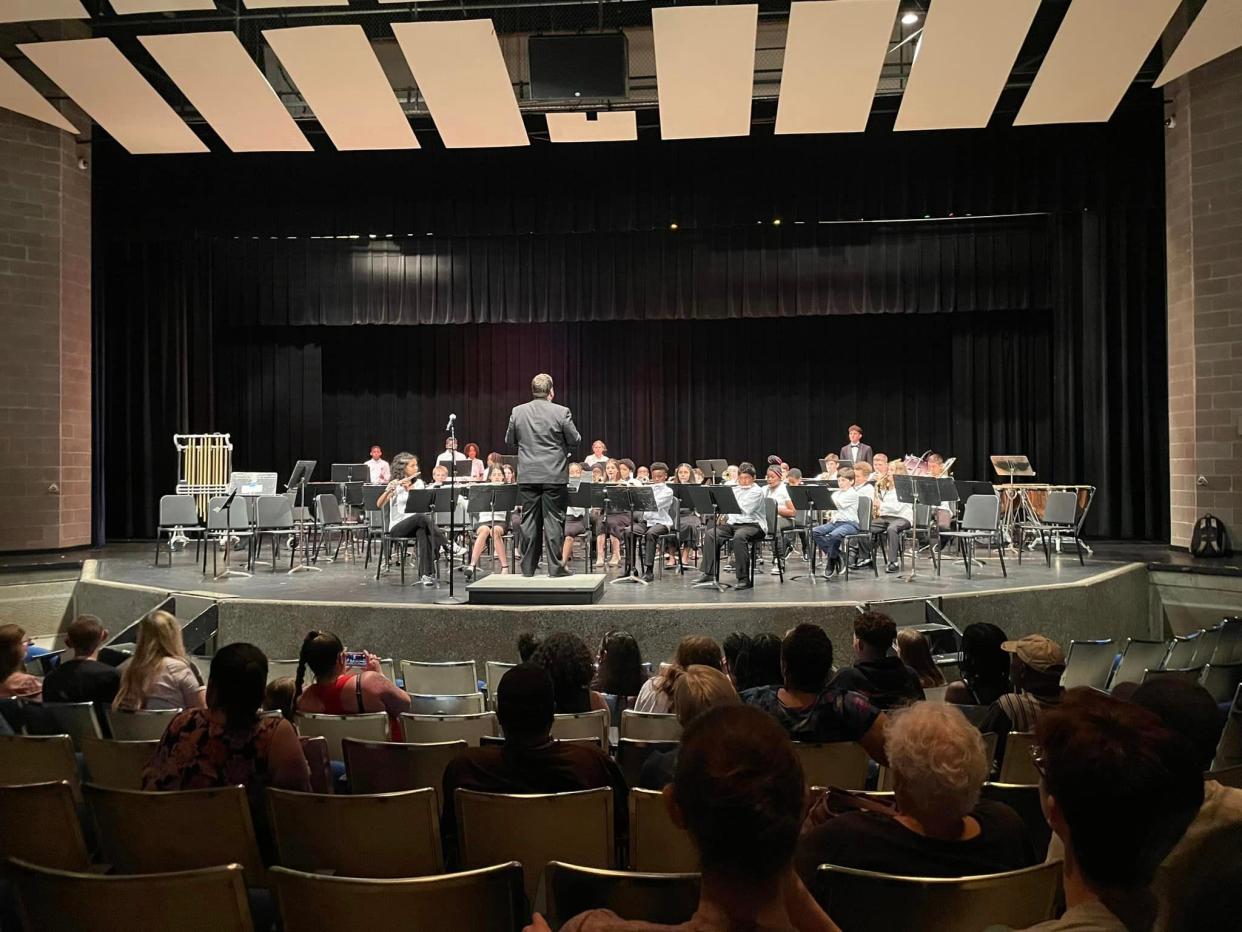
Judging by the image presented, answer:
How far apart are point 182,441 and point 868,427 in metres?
10.3

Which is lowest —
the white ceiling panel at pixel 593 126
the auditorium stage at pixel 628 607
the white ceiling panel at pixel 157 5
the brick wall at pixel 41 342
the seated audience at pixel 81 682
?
the auditorium stage at pixel 628 607

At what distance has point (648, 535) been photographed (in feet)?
30.5

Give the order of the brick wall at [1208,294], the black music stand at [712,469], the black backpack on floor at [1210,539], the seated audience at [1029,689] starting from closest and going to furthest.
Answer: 1. the seated audience at [1029,689]
2. the black backpack on floor at [1210,539]
3. the brick wall at [1208,294]
4. the black music stand at [712,469]

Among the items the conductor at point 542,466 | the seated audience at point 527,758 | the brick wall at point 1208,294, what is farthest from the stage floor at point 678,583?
the seated audience at point 527,758

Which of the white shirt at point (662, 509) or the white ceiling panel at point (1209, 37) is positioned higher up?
the white ceiling panel at point (1209, 37)

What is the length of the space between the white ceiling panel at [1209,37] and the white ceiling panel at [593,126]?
551 centimetres

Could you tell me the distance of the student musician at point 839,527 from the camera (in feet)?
30.5

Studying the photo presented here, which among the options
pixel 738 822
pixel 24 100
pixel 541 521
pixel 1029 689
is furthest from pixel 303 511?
pixel 738 822

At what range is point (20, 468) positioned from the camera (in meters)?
11.7

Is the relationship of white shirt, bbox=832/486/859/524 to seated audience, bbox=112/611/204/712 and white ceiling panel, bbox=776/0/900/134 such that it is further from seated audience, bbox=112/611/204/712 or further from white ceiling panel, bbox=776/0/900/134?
seated audience, bbox=112/611/204/712

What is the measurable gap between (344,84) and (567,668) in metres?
8.54

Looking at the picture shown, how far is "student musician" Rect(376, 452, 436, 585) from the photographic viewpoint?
883cm

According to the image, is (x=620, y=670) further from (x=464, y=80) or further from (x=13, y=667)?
(x=464, y=80)

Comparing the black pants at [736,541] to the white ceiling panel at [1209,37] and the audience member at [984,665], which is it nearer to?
the audience member at [984,665]
